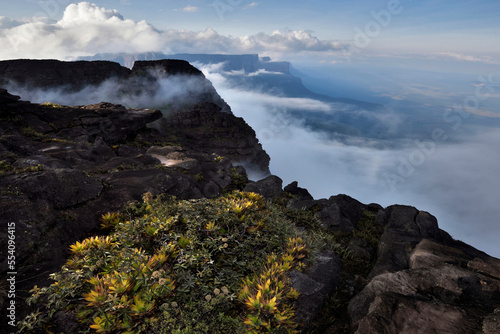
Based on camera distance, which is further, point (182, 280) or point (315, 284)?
point (315, 284)

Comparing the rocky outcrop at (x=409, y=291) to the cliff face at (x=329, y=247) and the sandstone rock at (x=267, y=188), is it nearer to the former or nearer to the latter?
the cliff face at (x=329, y=247)

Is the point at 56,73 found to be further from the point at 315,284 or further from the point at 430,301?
the point at 430,301

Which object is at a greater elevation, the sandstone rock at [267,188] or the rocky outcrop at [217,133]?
the sandstone rock at [267,188]

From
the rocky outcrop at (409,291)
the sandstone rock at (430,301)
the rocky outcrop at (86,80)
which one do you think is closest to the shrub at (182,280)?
the rocky outcrop at (409,291)

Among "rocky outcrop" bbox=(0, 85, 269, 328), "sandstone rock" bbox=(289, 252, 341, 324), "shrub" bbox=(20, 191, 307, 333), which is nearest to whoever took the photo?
Result: "shrub" bbox=(20, 191, 307, 333)

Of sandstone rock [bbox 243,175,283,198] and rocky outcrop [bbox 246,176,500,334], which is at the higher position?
rocky outcrop [bbox 246,176,500,334]

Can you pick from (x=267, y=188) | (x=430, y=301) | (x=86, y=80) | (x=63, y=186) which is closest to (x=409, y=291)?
(x=430, y=301)

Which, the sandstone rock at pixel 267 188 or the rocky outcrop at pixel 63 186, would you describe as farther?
the sandstone rock at pixel 267 188

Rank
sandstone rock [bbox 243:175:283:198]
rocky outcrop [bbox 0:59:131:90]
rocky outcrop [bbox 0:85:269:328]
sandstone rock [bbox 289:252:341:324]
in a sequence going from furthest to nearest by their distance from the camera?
rocky outcrop [bbox 0:59:131:90]
sandstone rock [bbox 243:175:283:198]
rocky outcrop [bbox 0:85:269:328]
sandstone rock [bbox 289:252:341:324]

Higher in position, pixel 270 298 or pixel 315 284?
pixel 270 298

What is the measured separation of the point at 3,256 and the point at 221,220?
5244 mm

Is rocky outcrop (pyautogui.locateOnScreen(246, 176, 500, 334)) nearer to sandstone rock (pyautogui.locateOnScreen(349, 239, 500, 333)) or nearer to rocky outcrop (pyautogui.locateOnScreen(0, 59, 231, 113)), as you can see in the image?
sandstone rock (pyautogui.locateOnScreen(349, 239, 500, 333))

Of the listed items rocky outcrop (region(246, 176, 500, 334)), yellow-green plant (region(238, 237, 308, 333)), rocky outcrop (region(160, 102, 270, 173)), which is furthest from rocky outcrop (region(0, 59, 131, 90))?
rocky outcrop (region(246, 176, 500, 334))

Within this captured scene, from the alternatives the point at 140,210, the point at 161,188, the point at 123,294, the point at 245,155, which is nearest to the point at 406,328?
the point at 123,294
